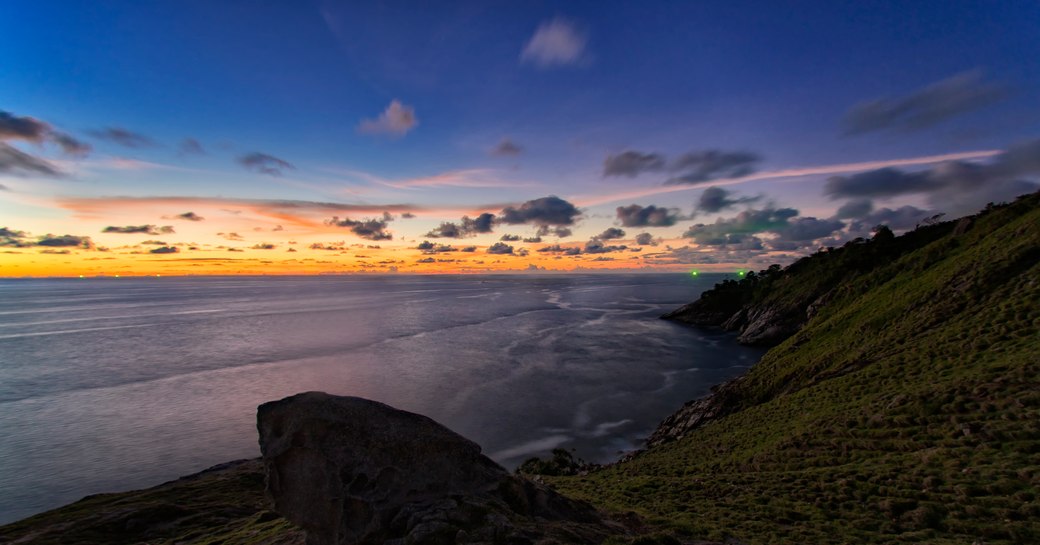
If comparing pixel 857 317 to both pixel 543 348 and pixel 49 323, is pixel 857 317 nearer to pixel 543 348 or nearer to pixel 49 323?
pixel 543 348

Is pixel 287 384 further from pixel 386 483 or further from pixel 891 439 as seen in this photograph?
pixel 891 439

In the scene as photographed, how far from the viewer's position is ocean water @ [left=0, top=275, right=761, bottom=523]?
4428 cm

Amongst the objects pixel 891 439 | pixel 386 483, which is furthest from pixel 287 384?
pixel 891 439

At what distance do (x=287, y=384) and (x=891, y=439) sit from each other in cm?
7650

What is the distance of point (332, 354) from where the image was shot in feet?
315

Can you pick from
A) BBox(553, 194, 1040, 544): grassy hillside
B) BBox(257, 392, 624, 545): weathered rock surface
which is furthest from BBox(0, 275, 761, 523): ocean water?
BBox(257, 392, 624, 545): weathered rock surface

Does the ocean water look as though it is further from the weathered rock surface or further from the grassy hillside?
the weathered rock surface

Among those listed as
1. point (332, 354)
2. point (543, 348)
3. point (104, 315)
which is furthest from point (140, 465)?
point (104, 315)

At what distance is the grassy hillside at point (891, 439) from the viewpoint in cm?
1727

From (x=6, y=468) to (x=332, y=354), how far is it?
182 ft

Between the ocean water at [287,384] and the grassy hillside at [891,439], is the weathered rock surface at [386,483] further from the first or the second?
the ocean water at [287,384]

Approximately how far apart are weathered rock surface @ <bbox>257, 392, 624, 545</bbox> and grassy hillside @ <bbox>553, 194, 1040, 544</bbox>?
783cm

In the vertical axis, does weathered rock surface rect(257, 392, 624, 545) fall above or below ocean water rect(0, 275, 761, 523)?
above

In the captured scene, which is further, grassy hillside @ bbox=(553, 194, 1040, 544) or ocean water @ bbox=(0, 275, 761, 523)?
ocean water @ bbox=(0, 275, 761, 523)
